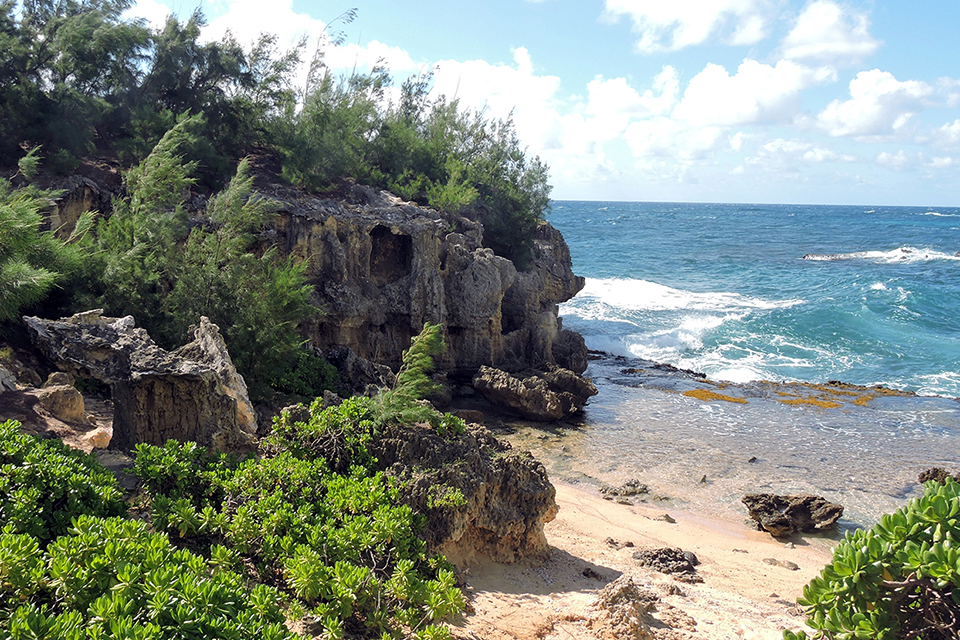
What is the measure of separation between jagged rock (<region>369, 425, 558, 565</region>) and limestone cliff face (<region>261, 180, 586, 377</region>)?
9319 mm

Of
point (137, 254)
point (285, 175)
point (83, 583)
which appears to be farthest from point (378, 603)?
point (285, 175)

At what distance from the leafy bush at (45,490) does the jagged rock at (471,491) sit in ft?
8.28

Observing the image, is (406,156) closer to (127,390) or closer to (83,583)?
(127,390)

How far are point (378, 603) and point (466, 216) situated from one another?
18.5 metres

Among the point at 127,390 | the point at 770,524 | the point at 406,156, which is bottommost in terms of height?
the point at 770,524

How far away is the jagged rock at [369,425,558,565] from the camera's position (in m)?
6.61

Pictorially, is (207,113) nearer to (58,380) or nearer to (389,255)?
(389,255)

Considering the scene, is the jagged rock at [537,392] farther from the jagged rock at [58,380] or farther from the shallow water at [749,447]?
the jagged rock at [58,380]

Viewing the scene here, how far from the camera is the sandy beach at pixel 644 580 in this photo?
618 cm

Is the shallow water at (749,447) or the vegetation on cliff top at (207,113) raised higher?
the vegetation on cliff top at (207,113)

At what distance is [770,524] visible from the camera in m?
11.6

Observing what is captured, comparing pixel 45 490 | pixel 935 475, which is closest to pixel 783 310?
pixel 935 475

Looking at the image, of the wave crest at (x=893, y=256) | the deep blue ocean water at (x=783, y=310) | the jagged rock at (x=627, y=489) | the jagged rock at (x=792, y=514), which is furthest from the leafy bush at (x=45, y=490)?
the wave crest at (x=893, y=256)

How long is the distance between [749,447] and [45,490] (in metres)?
15.0
